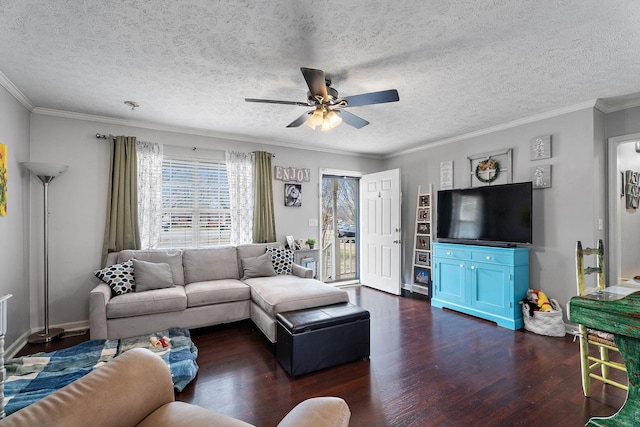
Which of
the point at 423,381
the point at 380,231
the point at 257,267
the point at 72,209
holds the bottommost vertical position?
the point at 423,381

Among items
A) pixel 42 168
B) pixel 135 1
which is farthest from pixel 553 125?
pixel 42 168

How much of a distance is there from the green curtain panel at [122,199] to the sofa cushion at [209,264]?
0.69m

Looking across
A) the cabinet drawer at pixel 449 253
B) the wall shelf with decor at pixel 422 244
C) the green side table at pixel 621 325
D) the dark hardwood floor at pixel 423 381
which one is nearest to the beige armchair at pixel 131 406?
the dark hardwood floor at pixel 423 381

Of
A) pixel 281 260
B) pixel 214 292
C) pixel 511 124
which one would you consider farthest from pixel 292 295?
pixel 511 124

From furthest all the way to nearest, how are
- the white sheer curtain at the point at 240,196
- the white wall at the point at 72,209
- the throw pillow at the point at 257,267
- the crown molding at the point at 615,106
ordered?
the white sheer curtain at the point at 240,196 → the throw pillow at the point at 257,267 → the white wall at the point at 72,209 → the crown molding at the point at 615,106

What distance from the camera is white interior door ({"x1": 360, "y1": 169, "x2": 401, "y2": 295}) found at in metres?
4.95

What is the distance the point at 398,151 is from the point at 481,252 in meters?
2.45

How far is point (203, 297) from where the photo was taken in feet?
10.8

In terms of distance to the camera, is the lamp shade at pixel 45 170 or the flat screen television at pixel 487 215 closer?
the lamp shade at pixel 45 170

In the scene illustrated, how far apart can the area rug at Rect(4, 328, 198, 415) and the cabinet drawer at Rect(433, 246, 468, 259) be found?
11.1 feet

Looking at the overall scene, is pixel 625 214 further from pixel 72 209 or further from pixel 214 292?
pixel 72 209

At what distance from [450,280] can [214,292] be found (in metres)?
3.15

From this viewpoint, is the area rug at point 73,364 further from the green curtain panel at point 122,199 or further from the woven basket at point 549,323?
the woven basket at point 549,323

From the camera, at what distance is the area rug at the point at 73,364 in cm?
211
